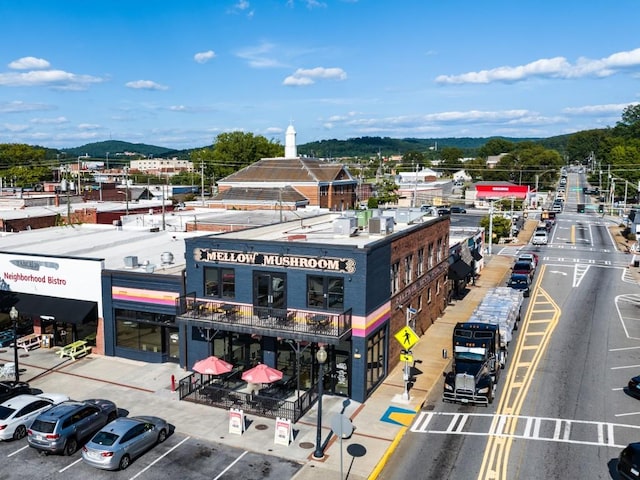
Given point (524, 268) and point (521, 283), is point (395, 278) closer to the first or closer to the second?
point (521, 283)

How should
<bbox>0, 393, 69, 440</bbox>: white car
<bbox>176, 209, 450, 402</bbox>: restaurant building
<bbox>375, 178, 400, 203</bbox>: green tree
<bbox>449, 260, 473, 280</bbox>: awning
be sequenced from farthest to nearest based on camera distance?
<bbox>375, 178, 400, 203</bbox>: green tree → <bbox>449, 260, 473, 280</bbox>: awning → <bbox>176, 209, 450, 402</bbox>: restaurant building → <bbox>0, 393, 69, 440</bbox>: white car

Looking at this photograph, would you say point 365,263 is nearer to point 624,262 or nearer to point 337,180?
point 624,262

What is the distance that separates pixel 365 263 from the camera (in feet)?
85.8

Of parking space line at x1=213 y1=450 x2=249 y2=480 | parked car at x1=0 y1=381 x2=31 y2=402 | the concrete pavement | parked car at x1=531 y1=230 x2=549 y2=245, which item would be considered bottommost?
parking space line at x1=213 y1=450 x2=249 y2=480

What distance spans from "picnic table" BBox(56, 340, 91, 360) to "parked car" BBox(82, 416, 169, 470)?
484 inches

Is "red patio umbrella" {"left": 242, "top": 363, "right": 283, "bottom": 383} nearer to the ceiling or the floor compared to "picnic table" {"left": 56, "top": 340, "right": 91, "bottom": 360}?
nearer to the ceiling

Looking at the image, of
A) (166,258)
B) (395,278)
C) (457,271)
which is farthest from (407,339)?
(457,271)

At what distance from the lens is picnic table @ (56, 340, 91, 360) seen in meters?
32.5

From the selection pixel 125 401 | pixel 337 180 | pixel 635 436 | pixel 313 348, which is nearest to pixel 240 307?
pixel 313 348

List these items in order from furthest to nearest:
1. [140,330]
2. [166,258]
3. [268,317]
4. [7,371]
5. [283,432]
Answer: [166,258] < [140,330] < [7,371] < [268,317] < [283,432]

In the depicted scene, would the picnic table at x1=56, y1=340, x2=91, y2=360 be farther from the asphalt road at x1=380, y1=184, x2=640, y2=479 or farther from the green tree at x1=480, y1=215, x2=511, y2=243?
the green tree at x1=480, y1=215, x2=511, y2=243

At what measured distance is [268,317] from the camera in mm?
27281

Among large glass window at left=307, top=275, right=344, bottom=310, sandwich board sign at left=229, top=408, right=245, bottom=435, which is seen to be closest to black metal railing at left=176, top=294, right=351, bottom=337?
large glass window at left=307, top=275, right=344, bottom=310

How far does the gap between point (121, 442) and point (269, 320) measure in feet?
28.8
